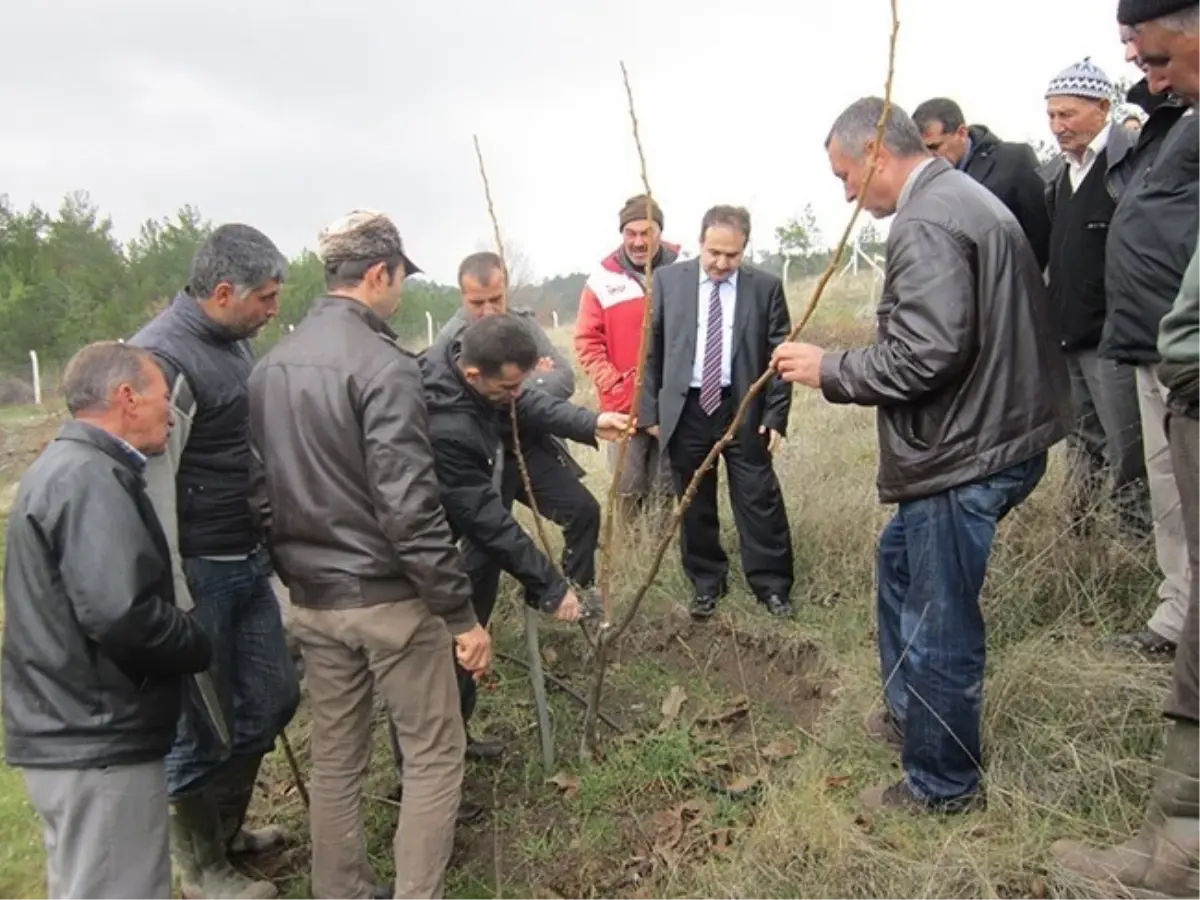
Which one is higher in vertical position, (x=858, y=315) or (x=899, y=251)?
(x=899, y=251)

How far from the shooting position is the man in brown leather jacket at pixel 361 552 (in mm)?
2605

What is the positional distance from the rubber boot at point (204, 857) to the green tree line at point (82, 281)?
73.0ft

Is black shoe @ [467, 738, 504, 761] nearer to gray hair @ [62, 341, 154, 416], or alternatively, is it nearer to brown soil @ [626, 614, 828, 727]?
brown soil @ [626, 614, 828, 727]

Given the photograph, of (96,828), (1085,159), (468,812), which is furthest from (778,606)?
(96,828)

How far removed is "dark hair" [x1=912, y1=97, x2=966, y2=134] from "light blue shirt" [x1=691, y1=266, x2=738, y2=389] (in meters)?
1.14

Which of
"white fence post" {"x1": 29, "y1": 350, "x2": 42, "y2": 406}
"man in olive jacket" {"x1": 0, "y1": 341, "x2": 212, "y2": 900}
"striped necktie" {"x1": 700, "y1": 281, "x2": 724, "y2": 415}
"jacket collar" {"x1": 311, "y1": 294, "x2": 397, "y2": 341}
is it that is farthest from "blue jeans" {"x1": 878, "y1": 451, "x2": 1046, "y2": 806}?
"white fence post" {"x1": 29, "y1": 350, "x2": 42, "y2": 406}

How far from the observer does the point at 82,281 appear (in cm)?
2864

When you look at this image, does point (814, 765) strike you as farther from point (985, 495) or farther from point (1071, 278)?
point (1071, 278)

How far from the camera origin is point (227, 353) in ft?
10.5

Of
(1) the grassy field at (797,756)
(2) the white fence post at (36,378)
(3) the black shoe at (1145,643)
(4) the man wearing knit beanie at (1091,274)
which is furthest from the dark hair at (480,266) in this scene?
(2) the white fence post at (36,378)

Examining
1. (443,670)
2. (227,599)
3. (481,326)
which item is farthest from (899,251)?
(227,599)

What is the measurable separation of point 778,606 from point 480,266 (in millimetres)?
2259

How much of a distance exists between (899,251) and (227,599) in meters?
2.48

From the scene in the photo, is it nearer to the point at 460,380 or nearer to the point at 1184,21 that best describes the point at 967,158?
the point at 1184,21
